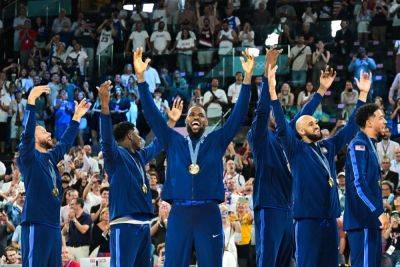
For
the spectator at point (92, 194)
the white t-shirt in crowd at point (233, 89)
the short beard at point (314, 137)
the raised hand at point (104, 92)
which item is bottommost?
the spectator at point (92, 194)

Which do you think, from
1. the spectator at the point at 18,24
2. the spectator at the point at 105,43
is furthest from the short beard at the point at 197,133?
the spectator at the point at 18,24

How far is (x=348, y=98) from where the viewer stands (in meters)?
21.6

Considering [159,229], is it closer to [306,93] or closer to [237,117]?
[306,93]

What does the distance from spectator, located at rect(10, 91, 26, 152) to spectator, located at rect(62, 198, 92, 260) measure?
7335 mm

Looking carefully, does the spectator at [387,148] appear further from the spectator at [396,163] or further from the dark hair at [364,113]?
the dark hair at [364,113]

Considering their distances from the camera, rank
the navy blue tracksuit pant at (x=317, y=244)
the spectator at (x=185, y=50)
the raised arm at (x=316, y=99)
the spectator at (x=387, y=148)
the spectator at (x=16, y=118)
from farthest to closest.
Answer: the spectator at (x=16, y=118), the spectator at (x=185, y=50), the spectator at (x=387, y=148), the raised arm at (x=316, y=99), the navy blue tracksuit pant at (x=317, y=244)

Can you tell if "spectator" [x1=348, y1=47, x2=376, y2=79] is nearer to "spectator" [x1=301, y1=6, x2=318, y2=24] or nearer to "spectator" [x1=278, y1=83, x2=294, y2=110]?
"spectator" [x1=278, y1=83, x2=294, y2=110]

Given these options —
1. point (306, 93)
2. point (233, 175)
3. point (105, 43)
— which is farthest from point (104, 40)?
point (233, 175)

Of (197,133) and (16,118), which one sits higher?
(16,118)

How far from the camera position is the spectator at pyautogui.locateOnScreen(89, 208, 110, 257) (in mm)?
17234

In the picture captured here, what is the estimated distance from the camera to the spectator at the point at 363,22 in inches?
949

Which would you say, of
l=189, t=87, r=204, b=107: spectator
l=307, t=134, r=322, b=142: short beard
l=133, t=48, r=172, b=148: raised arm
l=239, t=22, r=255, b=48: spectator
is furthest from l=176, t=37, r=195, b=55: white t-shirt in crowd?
l=133, t=48, r=172, b=148: raised arm

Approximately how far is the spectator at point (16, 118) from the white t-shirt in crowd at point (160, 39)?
3.71 metres

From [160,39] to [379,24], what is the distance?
5.60 m
